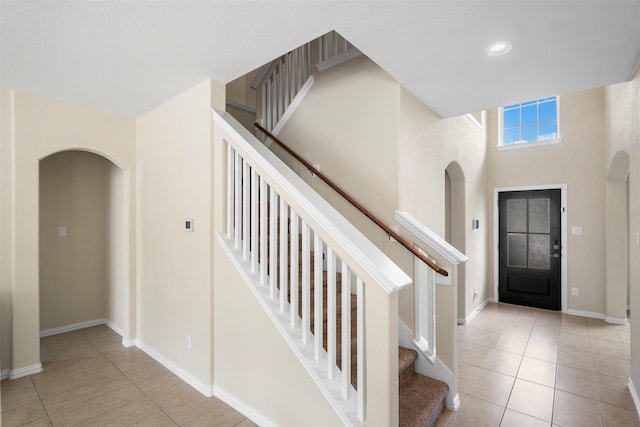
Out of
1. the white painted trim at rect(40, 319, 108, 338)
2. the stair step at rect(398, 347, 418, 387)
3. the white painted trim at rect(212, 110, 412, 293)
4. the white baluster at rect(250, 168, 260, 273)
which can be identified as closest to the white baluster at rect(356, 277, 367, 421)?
the white painted trim at rect(212, 110, 412, 293)

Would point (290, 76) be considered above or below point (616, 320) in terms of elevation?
Answer: above

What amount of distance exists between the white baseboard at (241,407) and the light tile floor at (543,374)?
1.29 metres

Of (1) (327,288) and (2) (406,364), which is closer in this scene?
(1) (327,288)

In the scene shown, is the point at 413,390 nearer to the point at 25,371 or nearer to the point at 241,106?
the point at 25,371

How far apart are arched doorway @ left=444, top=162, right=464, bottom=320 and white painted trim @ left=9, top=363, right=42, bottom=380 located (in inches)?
189

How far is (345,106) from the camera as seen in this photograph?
306 centimetres

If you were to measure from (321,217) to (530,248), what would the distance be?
4861 millimetres

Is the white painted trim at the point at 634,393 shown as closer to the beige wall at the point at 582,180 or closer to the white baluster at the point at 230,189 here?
the beige wall at the point at 582,180

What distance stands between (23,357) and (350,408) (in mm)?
3101

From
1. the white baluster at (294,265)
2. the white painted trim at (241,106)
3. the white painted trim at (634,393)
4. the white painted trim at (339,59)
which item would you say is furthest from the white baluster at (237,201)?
the white painted trim at (634,393)

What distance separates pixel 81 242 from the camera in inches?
156

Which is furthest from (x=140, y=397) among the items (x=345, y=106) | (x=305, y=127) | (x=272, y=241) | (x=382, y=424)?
(x=345, y=106)

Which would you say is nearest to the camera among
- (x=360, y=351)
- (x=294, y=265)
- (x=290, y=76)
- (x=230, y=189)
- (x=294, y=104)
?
(x=360, y=351)

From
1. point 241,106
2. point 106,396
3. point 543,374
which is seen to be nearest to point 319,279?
point 106,396
